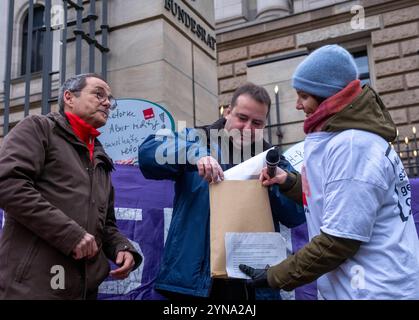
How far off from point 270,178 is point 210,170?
30cm

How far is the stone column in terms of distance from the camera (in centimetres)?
1588

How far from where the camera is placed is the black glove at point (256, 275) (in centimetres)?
217

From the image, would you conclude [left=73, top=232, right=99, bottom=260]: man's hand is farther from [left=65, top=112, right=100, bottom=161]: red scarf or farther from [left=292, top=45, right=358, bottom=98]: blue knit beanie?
[left=292, top=45, right=358, bottom=98]: blue knit beanie

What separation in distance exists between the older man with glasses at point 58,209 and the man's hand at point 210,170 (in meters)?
0.54

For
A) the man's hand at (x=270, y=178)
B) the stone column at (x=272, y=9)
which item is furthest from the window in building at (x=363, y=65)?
the man's hand at (x=270, y=178)

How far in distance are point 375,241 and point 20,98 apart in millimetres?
17188

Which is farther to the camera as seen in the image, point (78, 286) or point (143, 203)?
point (143, 203)

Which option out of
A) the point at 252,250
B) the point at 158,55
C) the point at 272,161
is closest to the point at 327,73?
the point at 272,161

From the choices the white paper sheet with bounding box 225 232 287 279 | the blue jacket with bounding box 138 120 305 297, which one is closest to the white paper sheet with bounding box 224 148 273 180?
the blue jacket with bounding box 138 120 305 297

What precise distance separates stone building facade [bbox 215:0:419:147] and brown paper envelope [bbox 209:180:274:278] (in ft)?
37.0

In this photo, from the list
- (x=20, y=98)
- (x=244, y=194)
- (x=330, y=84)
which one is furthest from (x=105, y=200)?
(x=20, y=98)

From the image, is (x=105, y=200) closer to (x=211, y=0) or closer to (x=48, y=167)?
(x=48, y=167)

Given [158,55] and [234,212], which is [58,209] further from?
[158,55]

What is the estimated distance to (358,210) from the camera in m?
1.93
